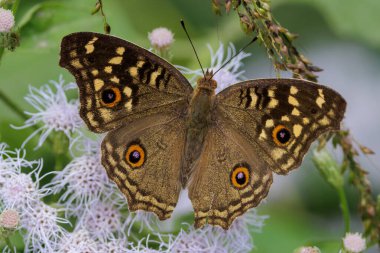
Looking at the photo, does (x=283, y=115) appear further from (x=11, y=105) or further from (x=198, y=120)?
(x=11, y=105)

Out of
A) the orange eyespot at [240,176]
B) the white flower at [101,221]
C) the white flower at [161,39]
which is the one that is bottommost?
the white flower at [101,221]

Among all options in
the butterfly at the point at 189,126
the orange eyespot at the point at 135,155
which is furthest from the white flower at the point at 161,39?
the orange eyespot at the point at 135,155

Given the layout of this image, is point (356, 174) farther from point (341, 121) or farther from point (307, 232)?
point (307, 232)

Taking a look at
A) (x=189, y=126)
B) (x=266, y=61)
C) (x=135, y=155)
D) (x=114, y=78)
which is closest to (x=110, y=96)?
(x=114, y=78)

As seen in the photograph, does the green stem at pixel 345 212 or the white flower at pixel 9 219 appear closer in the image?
the white flower at pixel 9 219

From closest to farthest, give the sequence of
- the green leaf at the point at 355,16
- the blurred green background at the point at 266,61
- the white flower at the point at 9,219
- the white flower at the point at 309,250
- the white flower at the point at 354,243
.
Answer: the white flower at the point at 9,219, the white flower at the point at 309,250, the white flower at the point at 354,243, the blurred green background at the point at 266,61, the green leaf at the point at 355,16

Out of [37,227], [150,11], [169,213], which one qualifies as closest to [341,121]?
[169,213]

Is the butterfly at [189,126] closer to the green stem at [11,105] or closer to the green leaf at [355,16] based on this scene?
the green stem at [11,105]
